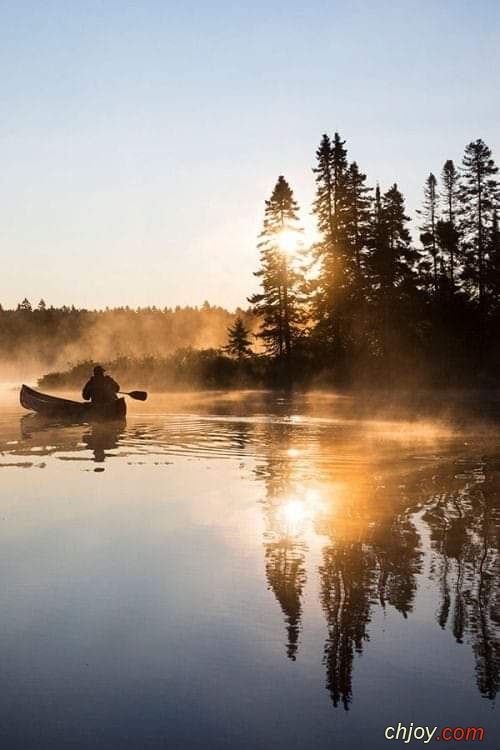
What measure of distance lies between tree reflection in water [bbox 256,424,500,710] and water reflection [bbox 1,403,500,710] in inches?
0.6

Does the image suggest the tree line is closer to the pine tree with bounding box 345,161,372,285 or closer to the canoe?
the pine tree with bounding box 345,161,372,285

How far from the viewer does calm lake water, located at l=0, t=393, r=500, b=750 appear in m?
6.01

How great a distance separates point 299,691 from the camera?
6.39 meters

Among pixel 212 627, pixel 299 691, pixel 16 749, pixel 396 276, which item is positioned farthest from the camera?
pixel 396 276

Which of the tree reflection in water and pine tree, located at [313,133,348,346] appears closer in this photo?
the tree reflection in water

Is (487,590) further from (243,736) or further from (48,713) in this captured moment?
(48,713)

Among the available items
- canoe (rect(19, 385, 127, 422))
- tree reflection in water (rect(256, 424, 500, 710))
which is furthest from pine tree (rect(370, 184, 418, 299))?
tree reflection in water (rect(256, 424, 500, 710))

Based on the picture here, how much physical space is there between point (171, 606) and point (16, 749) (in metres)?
3.08

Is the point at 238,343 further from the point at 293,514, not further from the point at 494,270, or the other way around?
the point at 293,514

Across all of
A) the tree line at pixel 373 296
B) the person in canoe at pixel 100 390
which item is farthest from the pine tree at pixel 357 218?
the person in canoe at pixel 100 390

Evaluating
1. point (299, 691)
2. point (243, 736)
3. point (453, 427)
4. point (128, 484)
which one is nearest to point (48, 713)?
point (243, 736)

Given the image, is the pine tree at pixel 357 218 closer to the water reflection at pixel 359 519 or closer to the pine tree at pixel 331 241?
the pine tree at pixel 331 241

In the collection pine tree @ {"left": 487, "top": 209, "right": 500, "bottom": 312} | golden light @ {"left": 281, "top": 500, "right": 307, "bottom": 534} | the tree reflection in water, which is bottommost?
the tree reflection in water

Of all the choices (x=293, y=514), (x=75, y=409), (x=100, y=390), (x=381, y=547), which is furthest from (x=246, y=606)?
(x=75, y=409)
